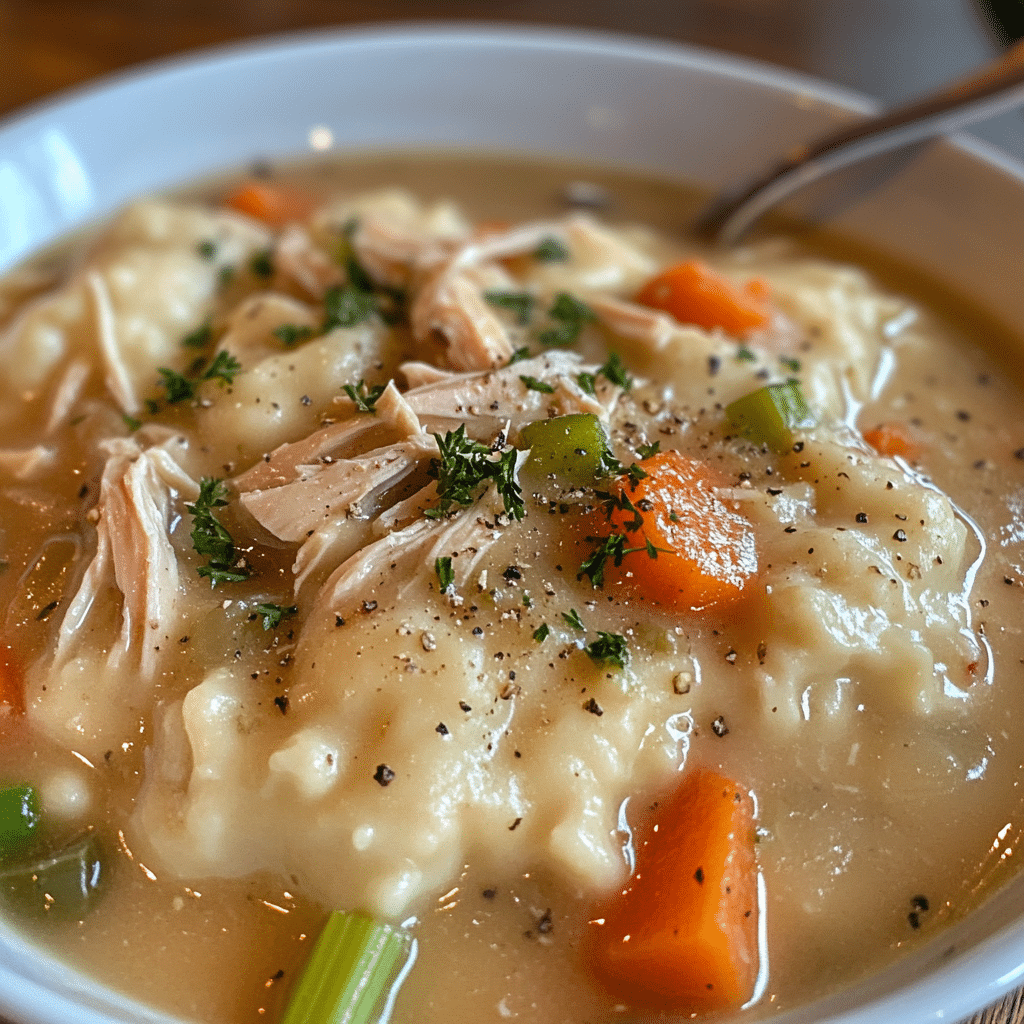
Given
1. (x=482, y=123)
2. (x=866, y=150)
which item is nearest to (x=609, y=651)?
(x=866, y=150)

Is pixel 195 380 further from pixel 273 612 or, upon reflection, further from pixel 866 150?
pixel 866 150

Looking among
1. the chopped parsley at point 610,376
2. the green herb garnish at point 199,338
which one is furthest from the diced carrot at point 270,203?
the chopped parsley at point 610,376

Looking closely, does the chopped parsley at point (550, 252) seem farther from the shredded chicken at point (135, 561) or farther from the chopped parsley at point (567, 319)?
the shredded chicken at point (135, 561)

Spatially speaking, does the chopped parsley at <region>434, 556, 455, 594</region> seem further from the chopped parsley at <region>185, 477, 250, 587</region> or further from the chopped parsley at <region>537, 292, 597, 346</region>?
the chopped parsley at <region>537, 292, 597, 346</region>

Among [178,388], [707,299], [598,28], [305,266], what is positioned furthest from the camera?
[598,28]

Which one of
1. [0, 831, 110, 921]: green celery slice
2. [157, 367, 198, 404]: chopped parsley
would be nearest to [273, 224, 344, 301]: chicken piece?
[157, 367, 198, 404]: chopped parsley

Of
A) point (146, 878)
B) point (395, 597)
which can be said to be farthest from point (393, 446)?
point (146, 878)
